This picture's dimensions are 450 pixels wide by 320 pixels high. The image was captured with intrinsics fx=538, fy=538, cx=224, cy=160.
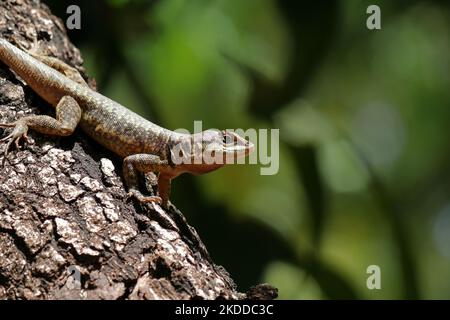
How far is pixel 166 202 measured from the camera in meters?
3.65

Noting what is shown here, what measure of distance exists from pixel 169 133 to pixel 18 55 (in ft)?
3.93

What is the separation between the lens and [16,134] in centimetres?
334

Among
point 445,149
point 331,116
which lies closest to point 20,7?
point 331,116

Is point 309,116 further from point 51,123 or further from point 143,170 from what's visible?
point 51,123

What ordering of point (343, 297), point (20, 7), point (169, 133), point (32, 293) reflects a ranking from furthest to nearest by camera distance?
point (343, 297) → point (20, 7) → point (169, 133) → point (32, 293)

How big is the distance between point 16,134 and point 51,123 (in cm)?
26

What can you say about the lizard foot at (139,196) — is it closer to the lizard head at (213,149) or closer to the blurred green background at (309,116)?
the lizard head at (213,149)

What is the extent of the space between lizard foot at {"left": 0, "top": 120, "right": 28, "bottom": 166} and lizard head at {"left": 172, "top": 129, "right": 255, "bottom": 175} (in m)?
1.05

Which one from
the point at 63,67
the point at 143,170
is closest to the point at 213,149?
the point at 143,170

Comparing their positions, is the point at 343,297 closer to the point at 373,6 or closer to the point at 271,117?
the point at 271,117

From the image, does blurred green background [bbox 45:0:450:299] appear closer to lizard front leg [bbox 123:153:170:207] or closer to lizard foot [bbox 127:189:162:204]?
lizard front leg [bbox 123:153:170:207]

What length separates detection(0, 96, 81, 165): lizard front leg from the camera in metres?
3.36

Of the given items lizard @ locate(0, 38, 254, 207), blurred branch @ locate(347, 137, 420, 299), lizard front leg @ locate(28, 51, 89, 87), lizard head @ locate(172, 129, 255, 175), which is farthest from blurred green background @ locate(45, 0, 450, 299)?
lizard head @ locate(172, 129, 255, 175)

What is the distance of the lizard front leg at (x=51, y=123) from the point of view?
11.0 ft
